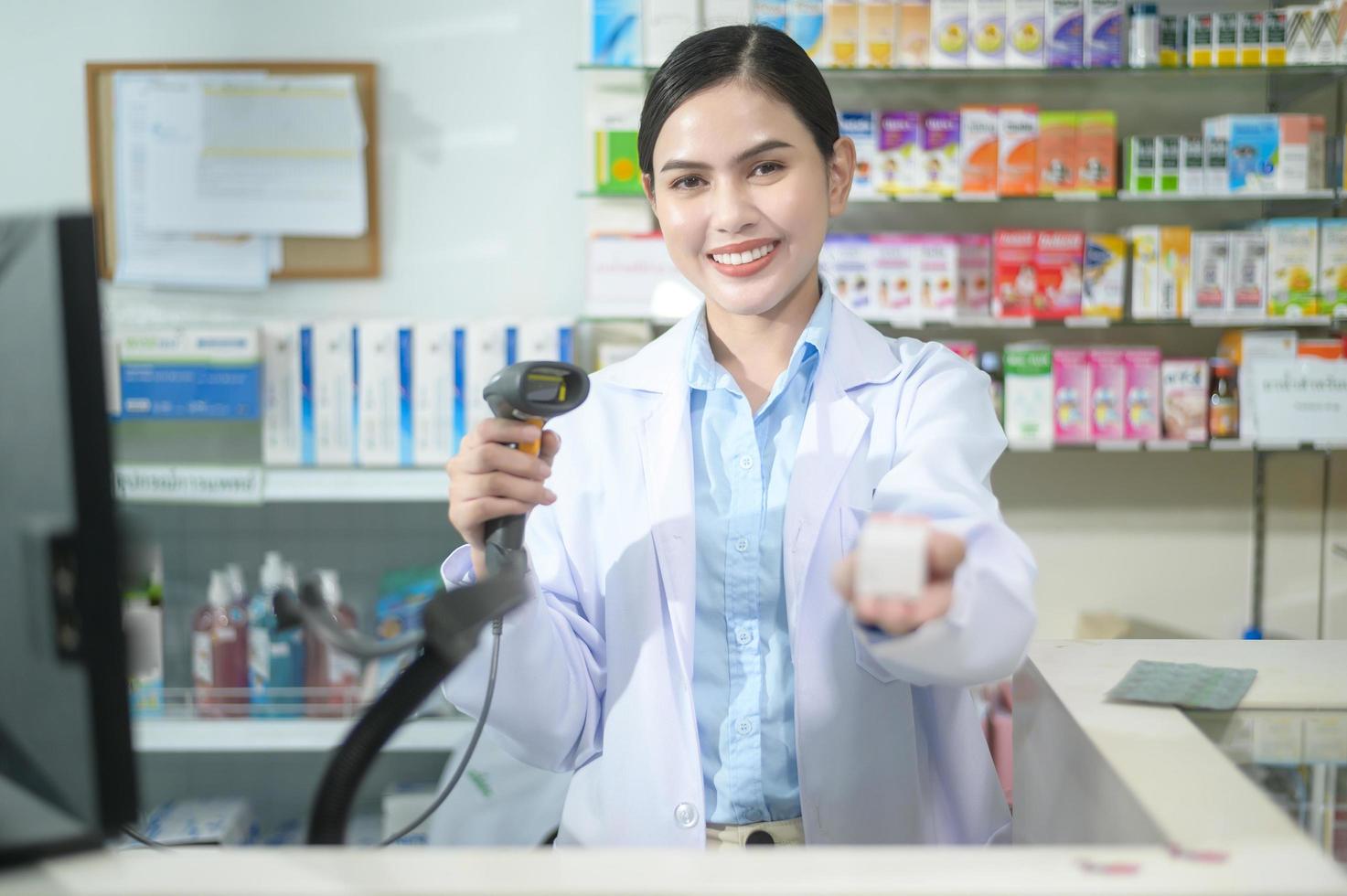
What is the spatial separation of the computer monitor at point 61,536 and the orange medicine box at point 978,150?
2.43 m

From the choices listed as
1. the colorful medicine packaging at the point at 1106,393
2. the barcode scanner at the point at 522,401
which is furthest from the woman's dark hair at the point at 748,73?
the colorful medicine packaging at the point at 1106,393

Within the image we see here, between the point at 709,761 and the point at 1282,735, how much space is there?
2.14ft

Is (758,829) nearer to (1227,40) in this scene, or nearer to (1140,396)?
(1140,396)

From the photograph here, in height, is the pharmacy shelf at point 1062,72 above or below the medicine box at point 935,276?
above

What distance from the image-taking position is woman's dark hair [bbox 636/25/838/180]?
1372 mm

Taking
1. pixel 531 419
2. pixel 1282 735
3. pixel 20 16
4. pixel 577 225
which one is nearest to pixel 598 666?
pixel 531 419

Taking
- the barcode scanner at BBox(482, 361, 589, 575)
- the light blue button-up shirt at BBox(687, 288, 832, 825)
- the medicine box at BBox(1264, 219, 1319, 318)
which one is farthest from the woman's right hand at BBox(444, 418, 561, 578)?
the medicine box at BBox(1264, 219, 1319, 318)

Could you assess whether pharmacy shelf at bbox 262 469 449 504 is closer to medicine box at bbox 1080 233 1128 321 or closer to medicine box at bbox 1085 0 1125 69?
medicine box at bbox 1080 233 1128 321

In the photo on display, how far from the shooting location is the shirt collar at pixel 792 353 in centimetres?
145

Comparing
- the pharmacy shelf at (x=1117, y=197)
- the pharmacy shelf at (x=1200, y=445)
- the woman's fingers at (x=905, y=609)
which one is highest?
the pharmacy shelf at (x=1117, y=197)

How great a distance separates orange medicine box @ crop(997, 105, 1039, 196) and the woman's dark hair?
4.69ft

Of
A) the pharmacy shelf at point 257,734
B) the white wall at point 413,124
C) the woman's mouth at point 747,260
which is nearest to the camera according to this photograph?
the woman's mouth at point 747,260

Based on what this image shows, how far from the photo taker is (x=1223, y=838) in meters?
0.68

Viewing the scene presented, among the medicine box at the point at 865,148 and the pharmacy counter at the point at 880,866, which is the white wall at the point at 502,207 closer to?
the medicine box at the point at 865,148
